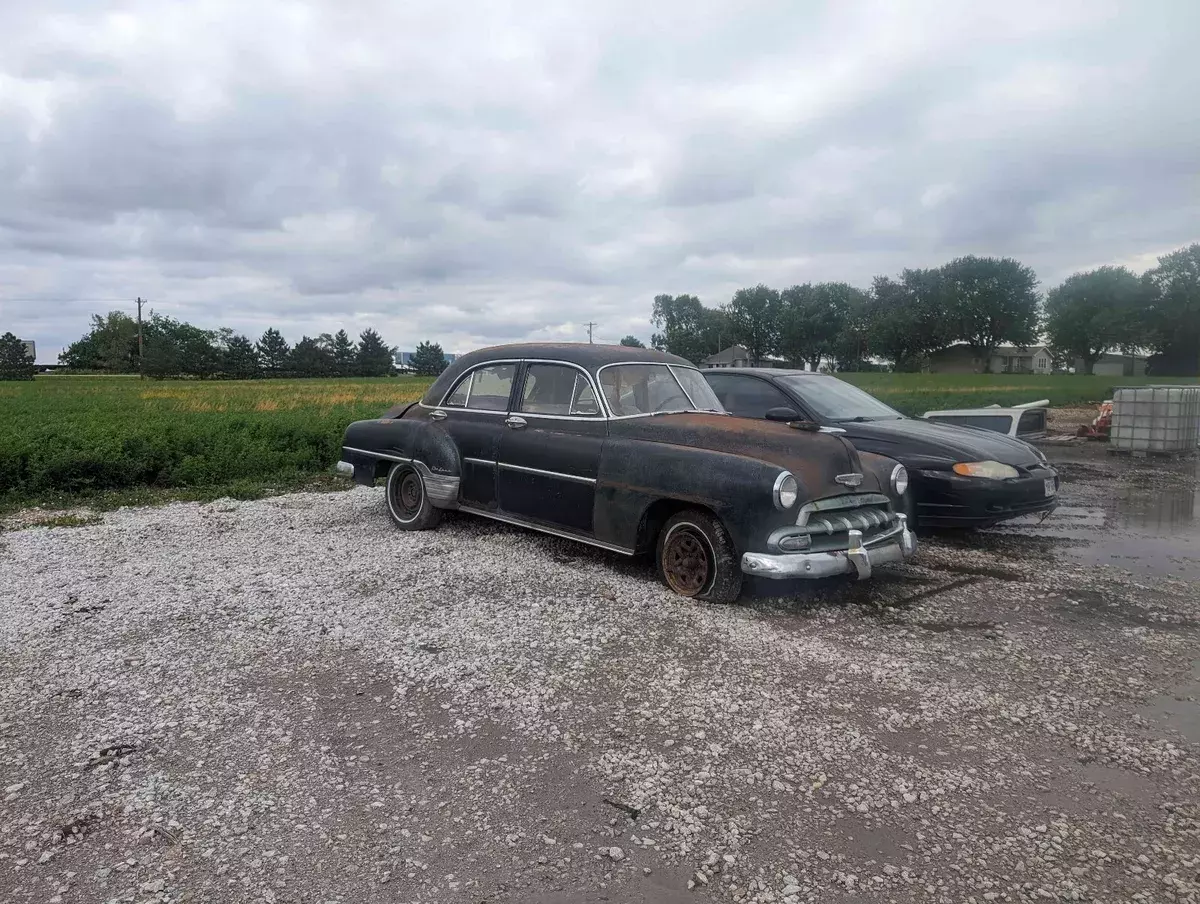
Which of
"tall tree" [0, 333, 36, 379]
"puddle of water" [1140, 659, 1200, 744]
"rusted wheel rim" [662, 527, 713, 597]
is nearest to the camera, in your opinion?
"puddle of water" [1140, 659, 1200, 744]

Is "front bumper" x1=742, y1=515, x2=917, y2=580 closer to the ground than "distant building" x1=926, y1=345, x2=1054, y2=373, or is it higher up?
closer to the ground

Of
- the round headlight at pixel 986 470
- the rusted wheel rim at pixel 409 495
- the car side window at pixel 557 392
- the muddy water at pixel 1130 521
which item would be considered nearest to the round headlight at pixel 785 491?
the car side window at pixel 557 392

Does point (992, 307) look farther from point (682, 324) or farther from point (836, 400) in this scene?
point (836, 400)

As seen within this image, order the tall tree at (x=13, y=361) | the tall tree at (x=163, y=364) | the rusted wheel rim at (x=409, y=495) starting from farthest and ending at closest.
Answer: the tall tree at (x=163, y=364)
the tall tree at (x=13, y=361)
the rusted wheel rim at (x=409, y=495)

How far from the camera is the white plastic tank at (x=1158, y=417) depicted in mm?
13367

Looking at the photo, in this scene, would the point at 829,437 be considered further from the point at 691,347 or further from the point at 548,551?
the point at 691,347

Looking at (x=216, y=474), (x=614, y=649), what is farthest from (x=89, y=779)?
(x=216, y=474)

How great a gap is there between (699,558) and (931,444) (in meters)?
2.88

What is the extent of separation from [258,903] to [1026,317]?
91.6 m

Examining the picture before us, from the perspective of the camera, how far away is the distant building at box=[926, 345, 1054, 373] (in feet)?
255

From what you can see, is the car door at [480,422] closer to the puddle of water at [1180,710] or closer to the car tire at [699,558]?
the car tire at [699,558]

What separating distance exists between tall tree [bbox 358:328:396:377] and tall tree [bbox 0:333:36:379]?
29.3 meters

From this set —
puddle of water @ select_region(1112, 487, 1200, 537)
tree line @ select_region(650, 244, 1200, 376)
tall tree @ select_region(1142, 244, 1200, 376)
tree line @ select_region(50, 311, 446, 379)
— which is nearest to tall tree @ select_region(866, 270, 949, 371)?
tree line @ select_region(650, 244, 1200, 376)

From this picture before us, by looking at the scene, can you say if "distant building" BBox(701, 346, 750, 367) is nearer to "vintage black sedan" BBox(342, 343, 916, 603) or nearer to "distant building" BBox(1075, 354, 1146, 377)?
"vintage black sedan" BBox(342, 343, 916, 603)
